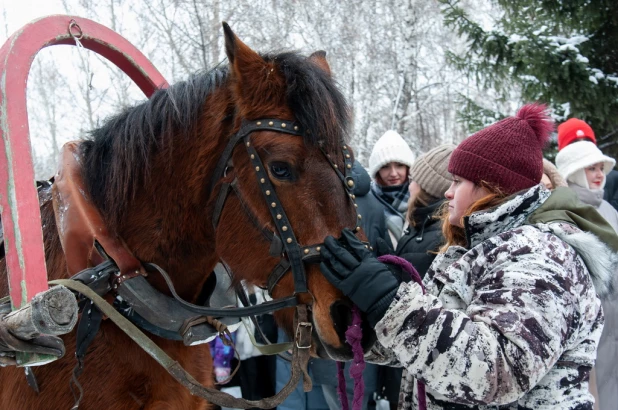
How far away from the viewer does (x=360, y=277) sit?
156cm

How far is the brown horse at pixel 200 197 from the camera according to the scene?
5.75 feet

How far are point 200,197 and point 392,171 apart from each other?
8.82 ft

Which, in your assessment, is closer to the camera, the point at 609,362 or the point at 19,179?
the point at 19,179

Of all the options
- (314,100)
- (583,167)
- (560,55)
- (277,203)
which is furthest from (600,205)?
(277,203)

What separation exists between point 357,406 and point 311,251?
1.65 ft

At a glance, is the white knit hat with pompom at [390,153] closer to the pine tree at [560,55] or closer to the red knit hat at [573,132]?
the red knit hat at [573,132]

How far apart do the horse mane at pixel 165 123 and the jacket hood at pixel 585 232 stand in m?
0.74

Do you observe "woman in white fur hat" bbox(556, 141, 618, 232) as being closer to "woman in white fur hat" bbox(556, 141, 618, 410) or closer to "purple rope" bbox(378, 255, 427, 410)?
"woman in white fur hat" bbox(556, 141, 618, 410)

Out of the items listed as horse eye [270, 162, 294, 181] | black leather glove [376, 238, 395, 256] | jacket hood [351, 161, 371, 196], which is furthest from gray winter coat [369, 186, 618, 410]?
jacket hood [351, 161, 371, 196]

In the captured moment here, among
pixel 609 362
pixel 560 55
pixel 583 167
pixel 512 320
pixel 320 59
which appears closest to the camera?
pixel 512 320

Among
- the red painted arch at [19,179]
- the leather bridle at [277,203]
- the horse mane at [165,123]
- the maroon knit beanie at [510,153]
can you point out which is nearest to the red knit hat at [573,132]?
the maroon knit beanie at [510,153]

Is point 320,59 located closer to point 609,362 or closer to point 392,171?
point 609,362

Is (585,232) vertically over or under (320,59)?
under

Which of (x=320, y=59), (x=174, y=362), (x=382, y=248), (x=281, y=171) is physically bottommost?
(x=382, y=248)
